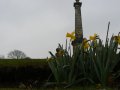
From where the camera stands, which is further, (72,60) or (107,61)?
(72,60)

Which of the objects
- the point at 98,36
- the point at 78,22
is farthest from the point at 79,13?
the point at 98,36

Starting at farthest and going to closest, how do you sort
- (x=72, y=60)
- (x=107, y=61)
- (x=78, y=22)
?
(x=78, y=22) → (x=72, y=60) → (x=107, y=61)

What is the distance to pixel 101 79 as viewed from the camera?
8.59 meters

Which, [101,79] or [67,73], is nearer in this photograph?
[101,79]

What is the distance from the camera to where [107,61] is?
8531 mm

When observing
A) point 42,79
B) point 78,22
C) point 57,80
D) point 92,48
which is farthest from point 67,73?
point 78,22

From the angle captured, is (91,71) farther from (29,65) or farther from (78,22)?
(78,22)

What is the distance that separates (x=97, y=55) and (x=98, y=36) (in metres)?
0.69

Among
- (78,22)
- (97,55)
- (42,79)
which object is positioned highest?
(78,22)

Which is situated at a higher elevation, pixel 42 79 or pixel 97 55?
pixel 97 55

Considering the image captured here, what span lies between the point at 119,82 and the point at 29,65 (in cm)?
415

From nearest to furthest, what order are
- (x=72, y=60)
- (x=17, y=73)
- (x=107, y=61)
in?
(x=107, y=61) < (x=72, y=60) < (x=17, y=73)

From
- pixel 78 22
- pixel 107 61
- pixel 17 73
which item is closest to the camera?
pixel 107 61

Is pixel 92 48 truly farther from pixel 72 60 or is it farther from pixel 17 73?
pixel 17 73
